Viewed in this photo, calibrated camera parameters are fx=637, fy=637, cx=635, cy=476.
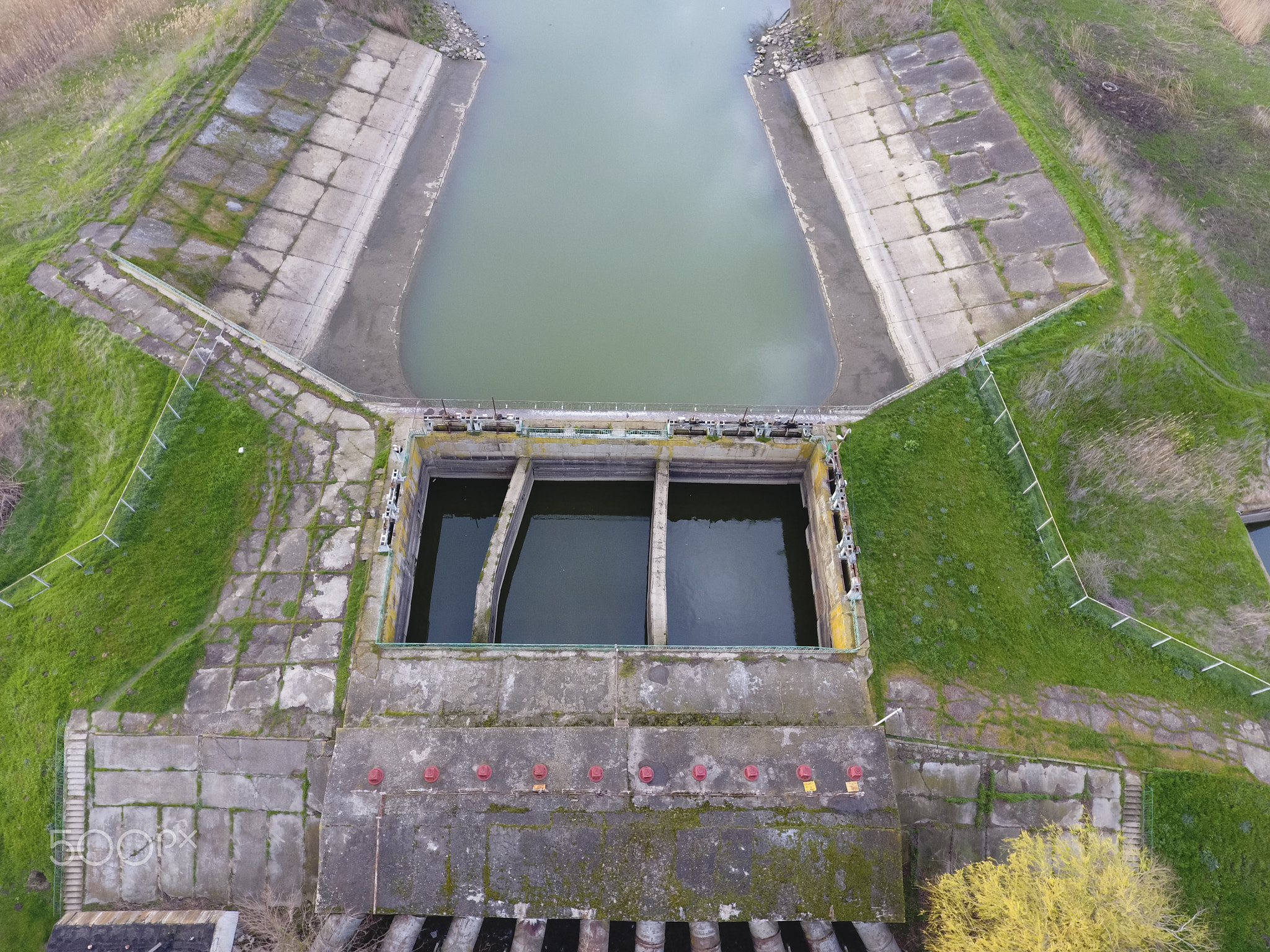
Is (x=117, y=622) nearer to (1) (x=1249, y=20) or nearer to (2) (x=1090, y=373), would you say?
(2) (x=1090, y=373)

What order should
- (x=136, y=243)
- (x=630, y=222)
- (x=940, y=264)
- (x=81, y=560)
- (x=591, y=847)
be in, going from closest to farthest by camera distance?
(x=591, y=847) < (x=81, y=560) < (x=136, y=243) < (x=940, y=264) < (x=630, y=222)

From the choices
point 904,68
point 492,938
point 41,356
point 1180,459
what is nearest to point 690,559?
point 492,938

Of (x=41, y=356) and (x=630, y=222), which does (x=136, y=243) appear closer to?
(x=41, y=356)

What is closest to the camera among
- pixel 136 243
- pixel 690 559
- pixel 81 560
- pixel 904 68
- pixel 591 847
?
pixel 591 847

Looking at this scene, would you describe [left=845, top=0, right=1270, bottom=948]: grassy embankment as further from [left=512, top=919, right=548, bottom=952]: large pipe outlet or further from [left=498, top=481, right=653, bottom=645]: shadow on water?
[left=512, top=919, right=548, bottom=952]: large pipe outlet

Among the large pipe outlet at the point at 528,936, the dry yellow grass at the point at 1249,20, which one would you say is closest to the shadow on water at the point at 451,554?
the large pipe outlet at the point at 528,936
